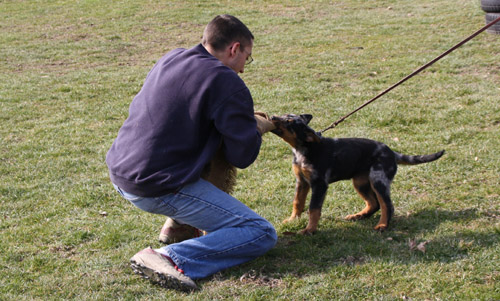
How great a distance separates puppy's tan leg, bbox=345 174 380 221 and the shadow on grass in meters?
0.09

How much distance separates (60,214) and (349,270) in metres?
3.02

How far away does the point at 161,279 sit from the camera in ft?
12.8

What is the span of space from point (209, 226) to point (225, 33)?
1442mm

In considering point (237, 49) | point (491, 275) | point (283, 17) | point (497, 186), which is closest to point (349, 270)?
point (491, 275)

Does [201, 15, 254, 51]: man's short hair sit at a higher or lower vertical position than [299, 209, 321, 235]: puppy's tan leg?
higher

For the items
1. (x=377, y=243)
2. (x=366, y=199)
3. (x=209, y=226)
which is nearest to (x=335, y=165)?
(x=366, y=199)

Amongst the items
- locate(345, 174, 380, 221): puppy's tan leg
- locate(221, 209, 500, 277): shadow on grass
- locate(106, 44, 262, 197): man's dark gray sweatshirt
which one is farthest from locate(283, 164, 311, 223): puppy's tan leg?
locate(106, 44, 262, 197): man's dark gray sweatshirt

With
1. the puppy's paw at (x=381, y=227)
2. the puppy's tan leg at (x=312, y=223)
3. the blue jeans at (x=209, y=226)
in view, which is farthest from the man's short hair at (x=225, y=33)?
the puppy's paw at (x=381, y=227)

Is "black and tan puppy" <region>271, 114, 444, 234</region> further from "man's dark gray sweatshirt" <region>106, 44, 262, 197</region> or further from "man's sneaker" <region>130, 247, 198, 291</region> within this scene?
"man's sneaker" <region>130, 247, 198, 291</region>

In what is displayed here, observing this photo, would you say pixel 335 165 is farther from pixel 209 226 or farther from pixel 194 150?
pixel 194 150

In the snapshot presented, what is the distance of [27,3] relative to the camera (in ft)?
68.7

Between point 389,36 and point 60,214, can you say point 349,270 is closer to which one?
point 60,214

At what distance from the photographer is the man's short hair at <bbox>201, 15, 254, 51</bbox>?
4.08 m

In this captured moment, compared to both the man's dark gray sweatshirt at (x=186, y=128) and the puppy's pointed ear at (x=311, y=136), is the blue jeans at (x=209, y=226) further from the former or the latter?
the puppy's pointed ear at (x=311, y=136)
